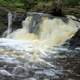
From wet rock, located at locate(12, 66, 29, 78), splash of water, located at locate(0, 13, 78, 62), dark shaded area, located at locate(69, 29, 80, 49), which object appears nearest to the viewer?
wet rock, located at locate(12, 66, 29, 78)

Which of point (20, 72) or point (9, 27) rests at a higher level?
point (20, 72)

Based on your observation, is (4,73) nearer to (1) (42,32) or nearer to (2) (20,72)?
(2) (20,72)

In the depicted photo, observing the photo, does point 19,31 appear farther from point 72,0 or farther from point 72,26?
point 72,0

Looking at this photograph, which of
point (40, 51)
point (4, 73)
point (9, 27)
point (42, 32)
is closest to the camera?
point (4, 73)

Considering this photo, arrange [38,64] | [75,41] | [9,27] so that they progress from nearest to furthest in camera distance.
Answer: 1. [38,64]
2. [75,41]
3. [9,27]

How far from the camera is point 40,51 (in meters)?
12.8

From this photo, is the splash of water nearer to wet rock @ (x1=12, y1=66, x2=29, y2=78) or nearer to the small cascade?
the small cascade

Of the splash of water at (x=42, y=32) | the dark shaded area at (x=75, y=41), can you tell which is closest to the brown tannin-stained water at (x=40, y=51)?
the splash of water at (x=42, y=32)

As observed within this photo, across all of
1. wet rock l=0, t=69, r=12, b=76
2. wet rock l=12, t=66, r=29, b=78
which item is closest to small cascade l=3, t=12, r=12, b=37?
wet rock l=12, t=66, r=29, b=78

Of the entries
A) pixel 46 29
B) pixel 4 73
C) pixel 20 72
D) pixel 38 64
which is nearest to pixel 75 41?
pixel 46 29

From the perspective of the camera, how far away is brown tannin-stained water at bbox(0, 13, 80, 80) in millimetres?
9367

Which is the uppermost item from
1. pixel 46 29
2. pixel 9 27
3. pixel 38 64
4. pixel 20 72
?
pixel 20 72

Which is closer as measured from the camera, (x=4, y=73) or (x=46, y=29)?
(x=4, y=73)

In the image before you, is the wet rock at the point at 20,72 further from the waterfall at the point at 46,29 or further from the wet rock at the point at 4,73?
the waterfall at the point at 46,29
